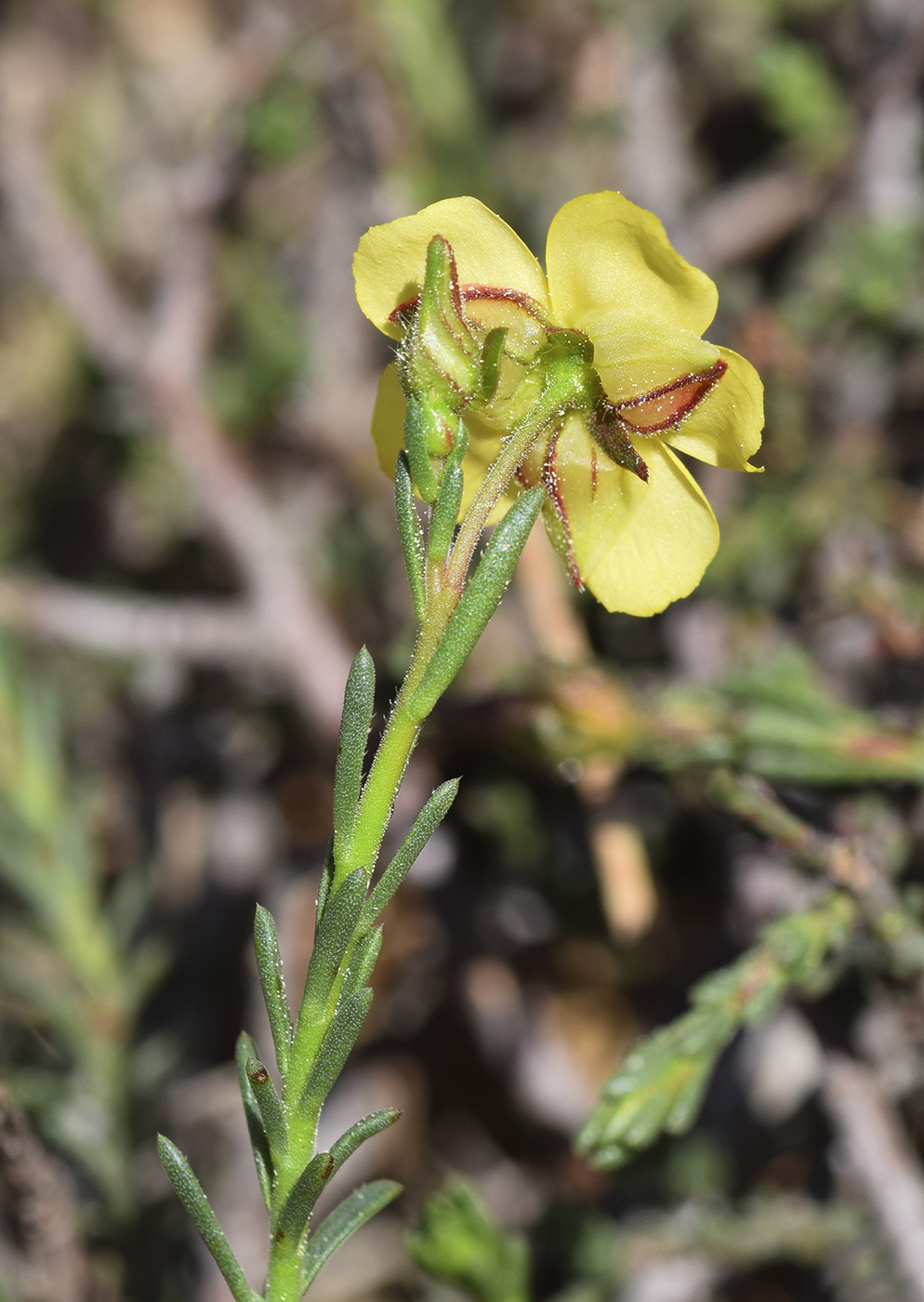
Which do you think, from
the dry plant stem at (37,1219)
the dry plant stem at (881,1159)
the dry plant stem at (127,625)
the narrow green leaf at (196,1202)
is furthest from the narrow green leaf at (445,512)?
the dry plant stem at (127,625)

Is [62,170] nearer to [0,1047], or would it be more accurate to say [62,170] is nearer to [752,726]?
[0,1047]

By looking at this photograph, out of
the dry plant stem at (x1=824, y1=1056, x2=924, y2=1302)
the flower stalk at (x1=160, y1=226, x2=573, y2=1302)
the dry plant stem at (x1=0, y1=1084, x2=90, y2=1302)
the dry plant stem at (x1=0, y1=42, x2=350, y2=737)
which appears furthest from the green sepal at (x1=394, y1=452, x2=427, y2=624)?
the dry plant stem at (x1=0, y1=42, x2=350, y2=737)

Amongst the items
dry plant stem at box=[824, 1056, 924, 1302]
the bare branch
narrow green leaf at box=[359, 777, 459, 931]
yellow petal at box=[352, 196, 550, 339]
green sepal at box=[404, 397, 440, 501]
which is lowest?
dry plant stem at box=[824, 1056, 924, 1302]

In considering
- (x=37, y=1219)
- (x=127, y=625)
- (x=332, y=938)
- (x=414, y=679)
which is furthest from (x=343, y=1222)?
(x=127, y=625)

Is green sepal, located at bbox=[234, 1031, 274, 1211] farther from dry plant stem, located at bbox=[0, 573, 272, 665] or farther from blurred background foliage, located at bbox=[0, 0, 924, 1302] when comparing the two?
dry plant stem, located at bbox=[0, 573, 272, 665]

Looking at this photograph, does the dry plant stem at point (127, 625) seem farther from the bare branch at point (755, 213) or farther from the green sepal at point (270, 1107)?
the bare branch at point (755, 213)

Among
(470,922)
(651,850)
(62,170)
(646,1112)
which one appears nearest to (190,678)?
(470,922)

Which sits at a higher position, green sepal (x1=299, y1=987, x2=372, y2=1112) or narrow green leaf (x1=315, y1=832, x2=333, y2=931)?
narrow green leaf (x1=315, y1=832, x2=333, y2=931)
